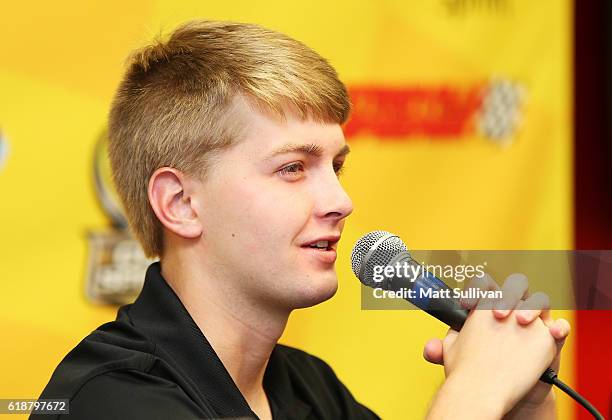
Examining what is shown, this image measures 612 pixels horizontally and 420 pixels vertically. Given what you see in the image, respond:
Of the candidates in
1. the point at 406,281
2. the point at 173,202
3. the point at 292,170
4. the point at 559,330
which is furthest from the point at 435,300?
the point at 173,202

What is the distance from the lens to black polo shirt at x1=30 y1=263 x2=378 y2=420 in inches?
44.2

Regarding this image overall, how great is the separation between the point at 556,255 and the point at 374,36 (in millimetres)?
1260

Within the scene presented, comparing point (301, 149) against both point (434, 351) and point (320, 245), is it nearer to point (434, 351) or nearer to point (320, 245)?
point (320, 245)

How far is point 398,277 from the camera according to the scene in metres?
1.07

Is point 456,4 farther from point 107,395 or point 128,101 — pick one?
point 107,395

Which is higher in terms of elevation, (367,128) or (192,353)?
(367,128)

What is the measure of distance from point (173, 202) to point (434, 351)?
1.48ft

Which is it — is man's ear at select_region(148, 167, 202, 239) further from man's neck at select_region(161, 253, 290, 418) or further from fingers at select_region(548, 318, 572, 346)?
fingers at select_region(548, 318, 572, 346)

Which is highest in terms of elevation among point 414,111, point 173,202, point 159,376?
point 414,111

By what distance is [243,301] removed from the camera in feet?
4.30

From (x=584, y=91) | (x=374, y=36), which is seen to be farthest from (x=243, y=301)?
(x=584, y=91)

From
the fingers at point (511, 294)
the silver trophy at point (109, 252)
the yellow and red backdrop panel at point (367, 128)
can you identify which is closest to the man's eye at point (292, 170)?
the fingers at point (511, 294)

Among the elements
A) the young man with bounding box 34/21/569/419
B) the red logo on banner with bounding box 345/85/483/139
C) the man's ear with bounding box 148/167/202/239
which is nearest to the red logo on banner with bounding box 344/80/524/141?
the red logo on banner with bounding box 345/85/483/139

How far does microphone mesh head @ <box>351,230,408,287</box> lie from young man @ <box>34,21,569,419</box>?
0.09 meters
